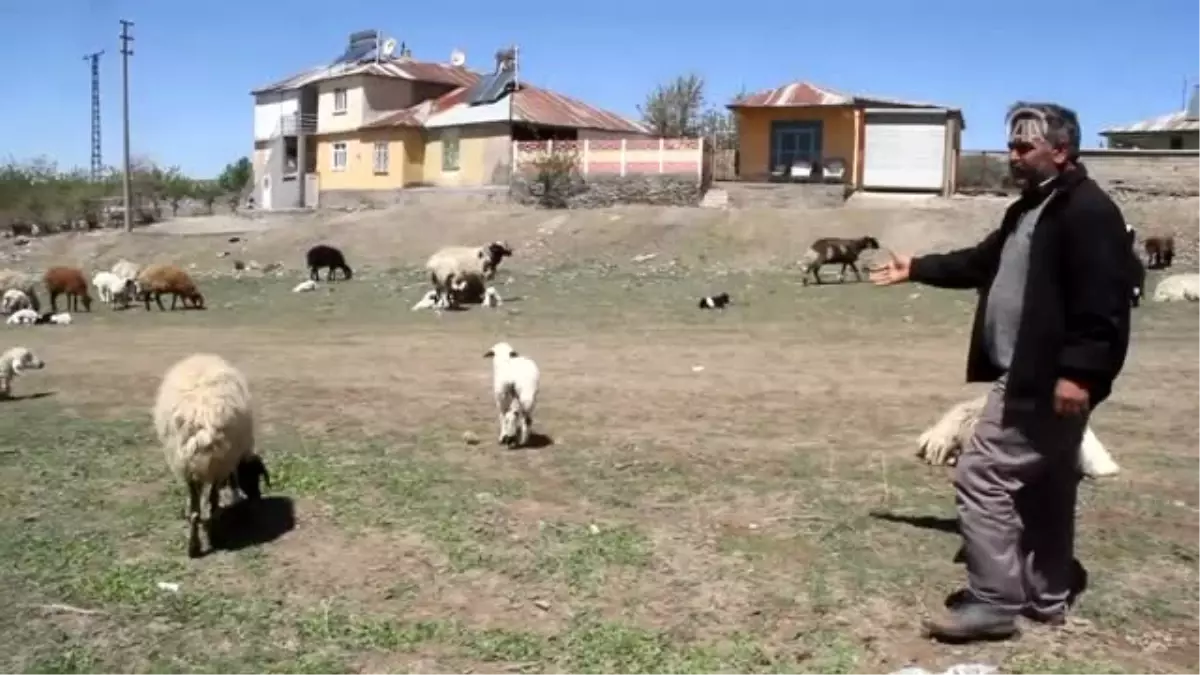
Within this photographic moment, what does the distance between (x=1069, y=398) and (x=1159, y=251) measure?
2305 cm

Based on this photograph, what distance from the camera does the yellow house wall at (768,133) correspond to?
36969 millimetres

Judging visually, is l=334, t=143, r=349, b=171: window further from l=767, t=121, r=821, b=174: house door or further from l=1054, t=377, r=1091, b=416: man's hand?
l=1054, t=377, r=1091, b=416: man's hand

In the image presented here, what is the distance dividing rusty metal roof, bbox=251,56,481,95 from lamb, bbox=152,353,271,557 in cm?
4294

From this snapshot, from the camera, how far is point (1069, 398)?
174 inches

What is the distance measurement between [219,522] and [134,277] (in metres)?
17.9

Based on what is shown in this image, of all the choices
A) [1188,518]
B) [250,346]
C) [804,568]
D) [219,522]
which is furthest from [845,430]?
[250,346]

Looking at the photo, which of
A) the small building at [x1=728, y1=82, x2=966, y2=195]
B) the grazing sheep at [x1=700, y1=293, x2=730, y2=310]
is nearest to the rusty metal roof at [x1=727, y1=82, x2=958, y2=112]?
the small building at [x1=728, y1=82, x2=966, y2=195]

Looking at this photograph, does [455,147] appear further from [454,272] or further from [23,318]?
[23,318]

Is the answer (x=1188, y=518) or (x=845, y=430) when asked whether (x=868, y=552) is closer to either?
(x=1188, y=518)

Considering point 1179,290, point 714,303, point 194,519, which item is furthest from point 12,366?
point 1179,290

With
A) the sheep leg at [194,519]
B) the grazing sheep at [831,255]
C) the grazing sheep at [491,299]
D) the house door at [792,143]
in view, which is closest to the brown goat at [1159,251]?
the grazing sheep at [831,255]

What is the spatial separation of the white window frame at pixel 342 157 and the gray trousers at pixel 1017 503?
45.0m

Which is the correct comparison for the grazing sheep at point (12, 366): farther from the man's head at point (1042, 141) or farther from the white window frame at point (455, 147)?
the white window frame at point (455, 147)

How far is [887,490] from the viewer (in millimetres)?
7176
